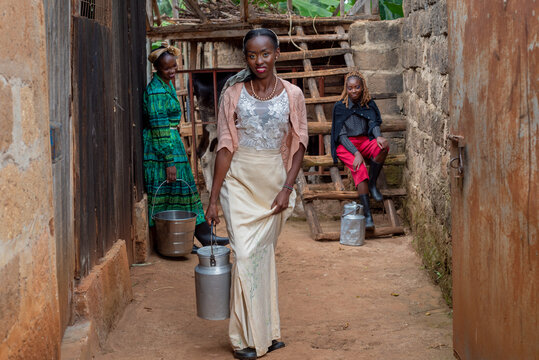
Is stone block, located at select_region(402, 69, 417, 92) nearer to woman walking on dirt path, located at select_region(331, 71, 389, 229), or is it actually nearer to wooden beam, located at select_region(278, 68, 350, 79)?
woman walking on dirt path, located at select_region(331, 71, 389, 229)

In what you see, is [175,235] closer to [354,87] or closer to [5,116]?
[354,87]

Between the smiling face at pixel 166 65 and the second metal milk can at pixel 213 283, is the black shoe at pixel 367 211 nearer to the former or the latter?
the smiling face at pixel 166 65

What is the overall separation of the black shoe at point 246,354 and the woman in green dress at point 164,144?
9.09ft

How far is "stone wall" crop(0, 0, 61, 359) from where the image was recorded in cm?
192

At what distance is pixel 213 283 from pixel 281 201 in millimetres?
627

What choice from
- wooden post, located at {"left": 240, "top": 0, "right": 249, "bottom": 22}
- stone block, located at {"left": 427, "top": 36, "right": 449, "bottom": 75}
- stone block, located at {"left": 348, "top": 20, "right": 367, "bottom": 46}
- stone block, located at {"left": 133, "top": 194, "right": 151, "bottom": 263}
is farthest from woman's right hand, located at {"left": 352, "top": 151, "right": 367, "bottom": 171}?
wooden post, located at {"left": 240, "top": 0, "right": 249, "bottom": 22}

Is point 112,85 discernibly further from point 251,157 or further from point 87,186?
point 251,157

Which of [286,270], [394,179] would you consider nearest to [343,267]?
[286,270]

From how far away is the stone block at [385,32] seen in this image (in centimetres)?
830

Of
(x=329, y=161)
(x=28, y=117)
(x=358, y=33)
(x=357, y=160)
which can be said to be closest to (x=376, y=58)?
(x=358, y=33)

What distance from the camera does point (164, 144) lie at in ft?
21.5

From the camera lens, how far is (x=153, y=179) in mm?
6781

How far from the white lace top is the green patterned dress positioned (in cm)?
267

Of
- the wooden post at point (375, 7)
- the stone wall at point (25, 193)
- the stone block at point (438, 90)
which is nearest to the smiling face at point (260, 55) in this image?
the stone wall at point (25, 193)
